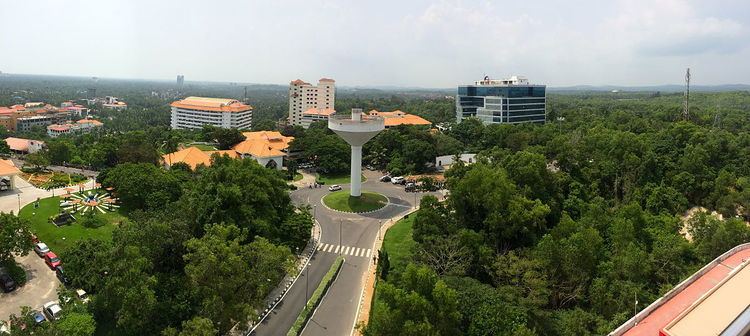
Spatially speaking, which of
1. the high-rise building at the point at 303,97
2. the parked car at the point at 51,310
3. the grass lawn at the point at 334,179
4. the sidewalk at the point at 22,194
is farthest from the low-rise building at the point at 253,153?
the high-rise building at the point at 303,97

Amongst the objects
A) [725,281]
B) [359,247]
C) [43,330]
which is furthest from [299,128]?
[725,281]

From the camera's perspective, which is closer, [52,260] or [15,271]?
[15,271]

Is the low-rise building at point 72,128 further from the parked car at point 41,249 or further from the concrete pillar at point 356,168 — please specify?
the concrete pillar at point 356,168

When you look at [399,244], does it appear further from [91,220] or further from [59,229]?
[59,229]

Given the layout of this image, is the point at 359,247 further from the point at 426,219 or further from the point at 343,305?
the point at 343,305

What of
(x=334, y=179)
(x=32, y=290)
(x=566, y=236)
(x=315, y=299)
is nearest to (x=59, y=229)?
(x=32, y=290)

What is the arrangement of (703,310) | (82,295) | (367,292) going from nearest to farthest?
(703,310) < (82,295) < (367,292)
